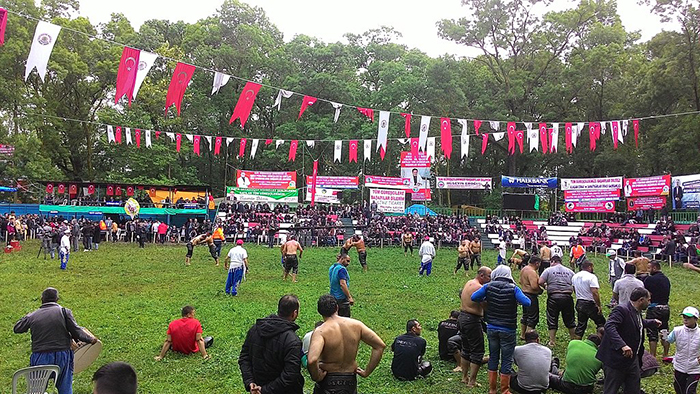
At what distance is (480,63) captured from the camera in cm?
4966

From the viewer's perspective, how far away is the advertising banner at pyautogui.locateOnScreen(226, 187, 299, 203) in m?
36.6

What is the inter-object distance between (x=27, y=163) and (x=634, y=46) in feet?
163

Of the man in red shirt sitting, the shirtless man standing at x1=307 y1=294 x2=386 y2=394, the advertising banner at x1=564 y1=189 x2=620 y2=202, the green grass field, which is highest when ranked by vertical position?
the advertising banner at x1=564 y1=189 x2=620 y2=202

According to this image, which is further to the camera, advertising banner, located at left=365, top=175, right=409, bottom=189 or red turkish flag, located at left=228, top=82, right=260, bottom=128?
advertising banner, located at left=365, top=175, right=409, bottom=189

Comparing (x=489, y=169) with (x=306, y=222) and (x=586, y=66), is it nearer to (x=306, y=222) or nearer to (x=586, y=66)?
(x=586, y=66)

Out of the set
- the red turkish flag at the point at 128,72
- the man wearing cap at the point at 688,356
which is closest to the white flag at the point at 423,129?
the red turkish flag at the point at 128,72

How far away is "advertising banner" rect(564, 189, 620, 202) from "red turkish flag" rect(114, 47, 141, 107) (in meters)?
30.0

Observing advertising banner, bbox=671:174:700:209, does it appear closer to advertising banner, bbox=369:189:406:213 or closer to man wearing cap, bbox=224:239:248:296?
advertising banner, bbox=369:189:406:213

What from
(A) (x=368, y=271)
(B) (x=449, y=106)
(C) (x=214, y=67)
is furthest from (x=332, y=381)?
(C) (x=214, y=67)

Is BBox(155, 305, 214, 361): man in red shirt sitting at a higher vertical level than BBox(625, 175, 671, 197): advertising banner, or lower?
lower

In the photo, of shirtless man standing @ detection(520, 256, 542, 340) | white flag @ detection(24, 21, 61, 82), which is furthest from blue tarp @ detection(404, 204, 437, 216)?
white flag @ detection(24, 21, 61, 82)

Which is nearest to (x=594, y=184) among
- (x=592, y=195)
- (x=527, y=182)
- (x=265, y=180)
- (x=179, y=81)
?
(x=592, y=195)

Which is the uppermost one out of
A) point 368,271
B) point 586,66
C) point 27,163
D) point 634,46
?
point 634,46

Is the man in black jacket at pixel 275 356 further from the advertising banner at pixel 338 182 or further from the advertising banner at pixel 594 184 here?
the advertising banner at pixel 594 184
